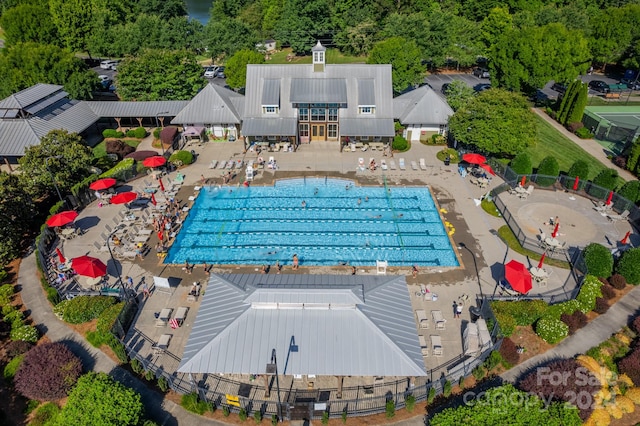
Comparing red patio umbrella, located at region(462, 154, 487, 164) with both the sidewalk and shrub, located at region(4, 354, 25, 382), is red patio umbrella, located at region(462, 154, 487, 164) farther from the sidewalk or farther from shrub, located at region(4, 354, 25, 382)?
shrub, located at region(4, 354, 25, 382)

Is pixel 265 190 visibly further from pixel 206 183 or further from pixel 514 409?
pixel 514 409

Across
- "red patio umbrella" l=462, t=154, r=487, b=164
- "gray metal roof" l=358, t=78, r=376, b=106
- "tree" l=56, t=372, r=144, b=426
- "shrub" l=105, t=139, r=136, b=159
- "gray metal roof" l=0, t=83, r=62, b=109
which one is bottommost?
"tree" l=56, t=372, r=144, b=426

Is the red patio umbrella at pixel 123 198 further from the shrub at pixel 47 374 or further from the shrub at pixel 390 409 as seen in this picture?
the shrub at pixel 390 409

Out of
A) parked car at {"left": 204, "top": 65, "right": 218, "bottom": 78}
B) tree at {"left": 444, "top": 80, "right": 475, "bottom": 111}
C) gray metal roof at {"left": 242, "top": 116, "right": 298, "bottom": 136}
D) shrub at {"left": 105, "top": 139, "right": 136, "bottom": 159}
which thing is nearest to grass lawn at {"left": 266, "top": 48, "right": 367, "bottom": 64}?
parked car at {"left": 204, "top": 65, "right": 218, "bottom": 78}

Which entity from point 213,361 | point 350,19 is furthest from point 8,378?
point 350,19

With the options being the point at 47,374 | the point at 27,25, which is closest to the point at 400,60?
the point at 47,374

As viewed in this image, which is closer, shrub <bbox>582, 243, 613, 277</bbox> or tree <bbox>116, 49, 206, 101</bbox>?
shrub <bbox>582, 243, 613, 277</bbox>
